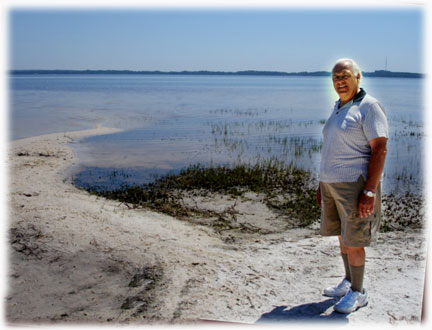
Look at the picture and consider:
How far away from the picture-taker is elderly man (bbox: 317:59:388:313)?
3514 mm

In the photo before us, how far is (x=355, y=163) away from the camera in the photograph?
367 centimetres

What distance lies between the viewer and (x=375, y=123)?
11.4ft

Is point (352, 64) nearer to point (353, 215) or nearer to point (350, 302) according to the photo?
point (353, 215)

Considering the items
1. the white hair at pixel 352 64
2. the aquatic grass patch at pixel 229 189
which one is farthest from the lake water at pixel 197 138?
the white hair at pixel 352 64

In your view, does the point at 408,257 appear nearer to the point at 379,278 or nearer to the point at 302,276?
the point at 379,278

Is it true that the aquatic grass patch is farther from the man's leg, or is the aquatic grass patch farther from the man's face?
the man's face

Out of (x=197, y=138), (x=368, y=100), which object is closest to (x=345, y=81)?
(x=368, y=100)

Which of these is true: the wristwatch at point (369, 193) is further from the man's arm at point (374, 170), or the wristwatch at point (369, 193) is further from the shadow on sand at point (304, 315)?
the shadow on sand at point (304, 315)

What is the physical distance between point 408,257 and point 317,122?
52.1 ft

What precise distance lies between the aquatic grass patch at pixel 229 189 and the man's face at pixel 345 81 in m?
3.72

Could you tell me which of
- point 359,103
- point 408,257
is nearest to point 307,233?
point 408,257

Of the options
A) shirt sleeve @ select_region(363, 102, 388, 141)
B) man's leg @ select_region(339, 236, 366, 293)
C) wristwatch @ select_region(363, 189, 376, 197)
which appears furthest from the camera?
man's leg @ select_region(339, 236, 366, 293)

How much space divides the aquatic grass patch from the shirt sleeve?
378cm

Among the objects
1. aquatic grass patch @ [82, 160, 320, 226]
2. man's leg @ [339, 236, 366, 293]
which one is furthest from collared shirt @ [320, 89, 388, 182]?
aquatic grass patch @ [82, 160, 320, 226]
